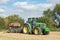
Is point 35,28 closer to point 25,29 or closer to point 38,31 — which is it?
point 38,31

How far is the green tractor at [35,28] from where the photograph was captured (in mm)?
26828

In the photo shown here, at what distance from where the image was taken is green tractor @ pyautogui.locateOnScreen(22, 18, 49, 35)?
26828 mm

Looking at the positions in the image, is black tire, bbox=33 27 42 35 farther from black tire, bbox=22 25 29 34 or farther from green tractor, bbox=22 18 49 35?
black tire, bbox=22 25 29 34

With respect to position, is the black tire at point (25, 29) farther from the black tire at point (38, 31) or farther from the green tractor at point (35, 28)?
the black tire at point (38, 31)

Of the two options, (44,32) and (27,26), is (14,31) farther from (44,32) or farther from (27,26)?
(44,32)

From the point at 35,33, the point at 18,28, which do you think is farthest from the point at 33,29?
the point at 18,28

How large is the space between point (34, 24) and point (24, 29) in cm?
191

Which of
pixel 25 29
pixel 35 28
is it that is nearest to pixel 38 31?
pixel 35 28

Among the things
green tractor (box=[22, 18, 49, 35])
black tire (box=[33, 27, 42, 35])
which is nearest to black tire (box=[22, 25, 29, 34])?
green tractor (box=[22, 18, 49, 35])

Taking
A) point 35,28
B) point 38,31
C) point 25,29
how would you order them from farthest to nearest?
point 25,29
point 35,28
point 38,31

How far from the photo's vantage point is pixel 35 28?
26.9 m

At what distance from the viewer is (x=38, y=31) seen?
26.6m

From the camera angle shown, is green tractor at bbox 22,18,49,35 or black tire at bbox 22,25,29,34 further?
black tire at bbox 22,25,29,34

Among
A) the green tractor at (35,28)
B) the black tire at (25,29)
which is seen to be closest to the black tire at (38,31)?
the green tractor at (35,28)
